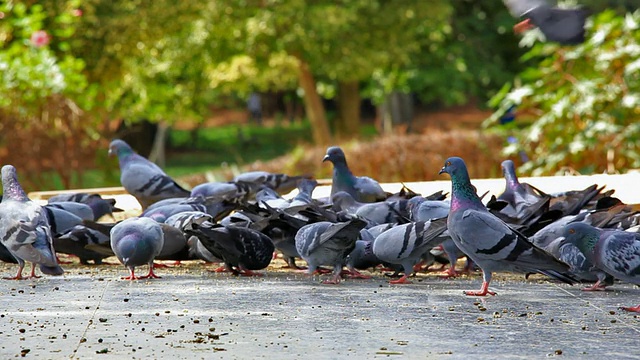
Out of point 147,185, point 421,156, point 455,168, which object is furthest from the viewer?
point 421,156

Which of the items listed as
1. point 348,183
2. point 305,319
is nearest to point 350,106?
point 348,183

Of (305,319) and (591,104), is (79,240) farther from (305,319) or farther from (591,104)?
(591,104)

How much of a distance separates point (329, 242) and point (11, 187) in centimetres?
223

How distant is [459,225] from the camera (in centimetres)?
570

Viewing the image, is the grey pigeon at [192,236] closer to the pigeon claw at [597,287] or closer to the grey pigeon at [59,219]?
the grey pigeon at [59,219]

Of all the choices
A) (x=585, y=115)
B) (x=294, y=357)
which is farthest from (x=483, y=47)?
(x=294, y=357)

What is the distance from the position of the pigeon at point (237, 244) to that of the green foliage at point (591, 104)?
700cm

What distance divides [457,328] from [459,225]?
47.4 inches

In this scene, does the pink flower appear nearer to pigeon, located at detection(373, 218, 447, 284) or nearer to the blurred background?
the blurred background

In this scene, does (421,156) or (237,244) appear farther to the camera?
(421,156)

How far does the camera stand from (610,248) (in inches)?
222

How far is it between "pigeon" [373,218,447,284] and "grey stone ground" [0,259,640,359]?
6.3 inches

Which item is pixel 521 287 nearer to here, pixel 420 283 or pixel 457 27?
pixel 420 283

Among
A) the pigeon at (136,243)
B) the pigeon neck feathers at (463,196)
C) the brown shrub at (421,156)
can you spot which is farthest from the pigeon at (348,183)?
the brown shrub at (421,156)
